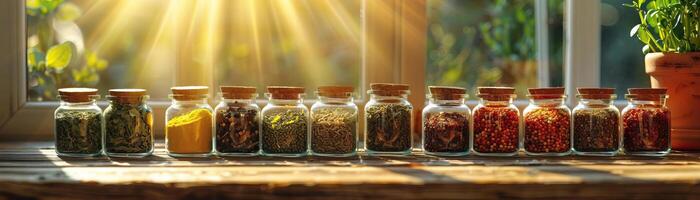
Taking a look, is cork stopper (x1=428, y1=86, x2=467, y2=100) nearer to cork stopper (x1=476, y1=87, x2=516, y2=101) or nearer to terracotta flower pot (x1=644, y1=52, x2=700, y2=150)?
cork stopper (x1=476, y1=87, x2=516, y2=101)

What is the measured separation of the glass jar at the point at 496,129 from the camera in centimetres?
151

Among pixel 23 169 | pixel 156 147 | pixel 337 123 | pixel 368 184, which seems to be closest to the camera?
pixel 368 184

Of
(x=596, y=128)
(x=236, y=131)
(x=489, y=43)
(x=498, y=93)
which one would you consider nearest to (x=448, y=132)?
(x=498, y=93)

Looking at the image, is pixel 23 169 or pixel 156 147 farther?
pixel 156 147

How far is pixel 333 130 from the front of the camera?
1.50 meters

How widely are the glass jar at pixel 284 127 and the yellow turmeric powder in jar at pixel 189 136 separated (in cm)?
10

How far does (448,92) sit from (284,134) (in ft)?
1.01

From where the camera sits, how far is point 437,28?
6.48 ft

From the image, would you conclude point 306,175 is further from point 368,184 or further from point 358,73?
point 358,73

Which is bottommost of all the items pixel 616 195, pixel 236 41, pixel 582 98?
pixel 616 195

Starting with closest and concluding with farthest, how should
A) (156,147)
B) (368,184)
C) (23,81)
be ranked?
(368,184) < (156,147) < (23,81)

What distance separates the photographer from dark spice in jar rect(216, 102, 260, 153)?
1.49 m

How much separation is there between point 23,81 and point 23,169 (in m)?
0.61

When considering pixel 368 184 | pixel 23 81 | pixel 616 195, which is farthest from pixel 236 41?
pixel 616 195
